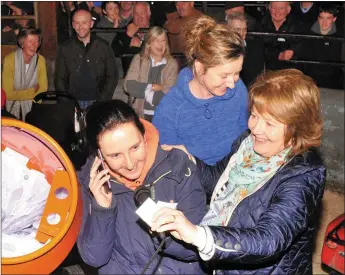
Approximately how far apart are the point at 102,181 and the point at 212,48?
114 cm

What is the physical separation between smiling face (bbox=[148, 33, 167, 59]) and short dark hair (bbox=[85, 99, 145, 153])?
132 inches

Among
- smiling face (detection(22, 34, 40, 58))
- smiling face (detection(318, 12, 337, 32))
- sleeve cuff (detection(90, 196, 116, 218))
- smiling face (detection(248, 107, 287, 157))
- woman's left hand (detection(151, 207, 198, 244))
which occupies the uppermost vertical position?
smiling face (detection(318, 12, 337, 32))

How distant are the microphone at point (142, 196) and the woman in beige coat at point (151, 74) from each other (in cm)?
359

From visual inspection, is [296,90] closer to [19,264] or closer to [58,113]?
[19,264]

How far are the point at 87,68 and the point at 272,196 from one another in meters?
4.60

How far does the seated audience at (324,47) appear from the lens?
6465mm

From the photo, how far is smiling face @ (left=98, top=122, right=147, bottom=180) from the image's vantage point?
2.48 metres

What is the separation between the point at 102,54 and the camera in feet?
21.3

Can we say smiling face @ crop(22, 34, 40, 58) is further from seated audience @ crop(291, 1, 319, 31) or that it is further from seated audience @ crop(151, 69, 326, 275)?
seated audience @ crop(151, 69, 326, 275)

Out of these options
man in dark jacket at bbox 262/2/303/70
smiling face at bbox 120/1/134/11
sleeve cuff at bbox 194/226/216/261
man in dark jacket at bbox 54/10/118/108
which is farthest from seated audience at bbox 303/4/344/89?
sleeve cuff at bbox 194/226/216/261

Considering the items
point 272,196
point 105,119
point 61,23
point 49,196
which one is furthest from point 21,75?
point 272,196

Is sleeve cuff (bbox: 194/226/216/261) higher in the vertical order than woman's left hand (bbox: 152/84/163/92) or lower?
higher

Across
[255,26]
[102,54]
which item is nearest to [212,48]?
[102,54]

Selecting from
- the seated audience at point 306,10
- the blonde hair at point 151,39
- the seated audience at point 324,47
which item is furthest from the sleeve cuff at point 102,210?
the seated audience at point 306,10
